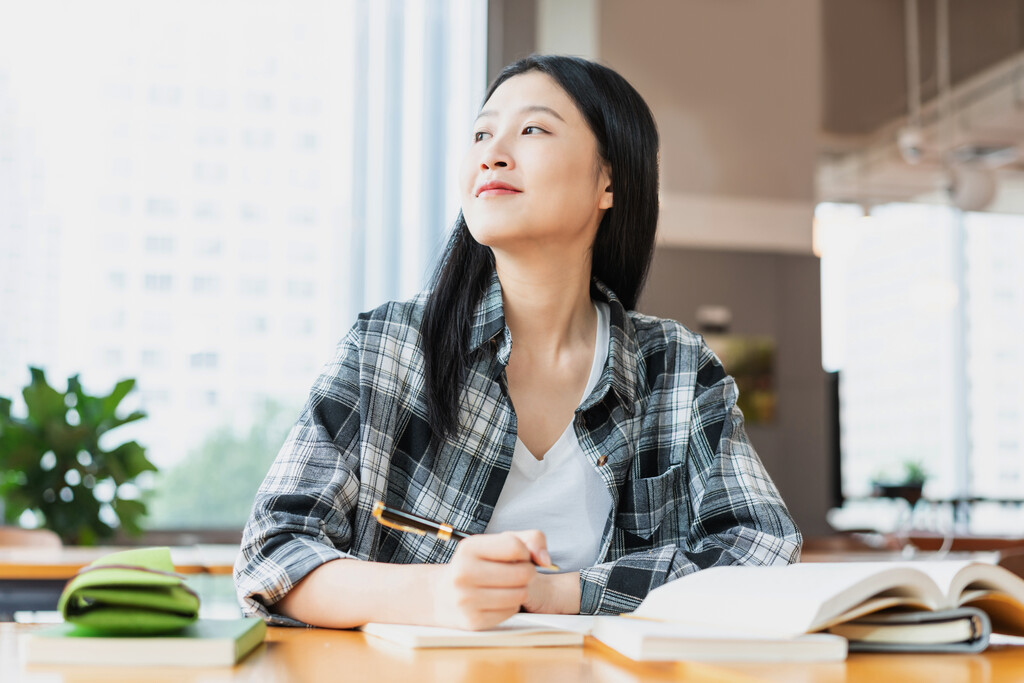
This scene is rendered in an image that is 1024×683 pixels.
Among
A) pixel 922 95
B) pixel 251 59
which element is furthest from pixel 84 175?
pixel 922 95

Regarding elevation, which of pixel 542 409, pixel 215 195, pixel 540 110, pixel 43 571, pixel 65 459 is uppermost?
pixel 215 195

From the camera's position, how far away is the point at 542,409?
59.8 inches

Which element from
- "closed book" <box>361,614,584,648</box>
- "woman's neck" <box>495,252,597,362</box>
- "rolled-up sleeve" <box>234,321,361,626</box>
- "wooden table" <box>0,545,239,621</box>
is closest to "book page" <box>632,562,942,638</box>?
"closed book" <box>361,614,584,648</box>

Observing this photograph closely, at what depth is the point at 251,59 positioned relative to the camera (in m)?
5.48

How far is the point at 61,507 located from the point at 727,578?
3039 millimetres

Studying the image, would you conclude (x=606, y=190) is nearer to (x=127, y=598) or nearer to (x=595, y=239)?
(x=595, y=239)

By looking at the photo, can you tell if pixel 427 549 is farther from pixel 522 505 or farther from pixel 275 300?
pixel 275 300

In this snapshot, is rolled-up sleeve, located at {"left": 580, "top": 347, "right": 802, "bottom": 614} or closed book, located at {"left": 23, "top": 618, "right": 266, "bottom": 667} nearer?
closed book, located at {"left": 23, "top": 618, "right": 266, "bottom": 667}

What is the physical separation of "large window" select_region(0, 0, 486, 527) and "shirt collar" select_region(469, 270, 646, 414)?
3.92 m

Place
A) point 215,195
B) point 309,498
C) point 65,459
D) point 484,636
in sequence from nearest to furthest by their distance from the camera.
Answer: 1. point 484,636
2. point 309,498
3. point 65,459
4. point 215,195

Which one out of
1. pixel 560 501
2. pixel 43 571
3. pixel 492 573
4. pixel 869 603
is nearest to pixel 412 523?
pixel 492 573

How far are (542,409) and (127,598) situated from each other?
2.58ft

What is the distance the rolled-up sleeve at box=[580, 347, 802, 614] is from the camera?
1.24m

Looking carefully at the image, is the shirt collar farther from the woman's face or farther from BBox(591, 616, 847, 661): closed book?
BBox(591, 616, 847, 661): closed book
